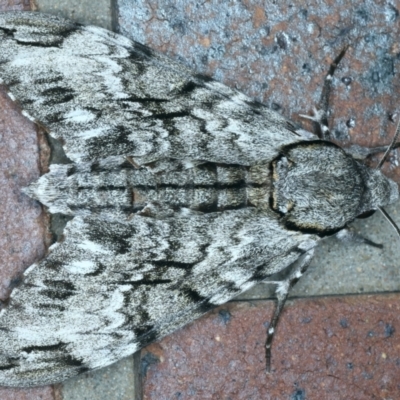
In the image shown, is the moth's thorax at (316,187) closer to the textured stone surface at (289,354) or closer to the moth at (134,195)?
the moth at (134,195)

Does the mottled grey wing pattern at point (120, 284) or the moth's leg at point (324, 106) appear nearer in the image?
the mottled grey wing pattern at point (120, 284)

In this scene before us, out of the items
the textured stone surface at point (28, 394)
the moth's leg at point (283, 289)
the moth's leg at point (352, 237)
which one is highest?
the moth's leg at point (352, 237)

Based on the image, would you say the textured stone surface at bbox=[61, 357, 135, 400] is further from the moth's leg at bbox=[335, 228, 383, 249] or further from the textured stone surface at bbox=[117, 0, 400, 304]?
the moth's leg at bbox=[335, 228, 383, 249]

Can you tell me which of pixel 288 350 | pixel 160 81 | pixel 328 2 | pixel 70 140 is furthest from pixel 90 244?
pixel 328 2

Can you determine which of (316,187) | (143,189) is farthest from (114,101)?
(316,187)

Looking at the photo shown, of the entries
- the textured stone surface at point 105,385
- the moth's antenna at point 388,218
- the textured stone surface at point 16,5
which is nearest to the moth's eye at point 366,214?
the moth's antenna at point 388,218
